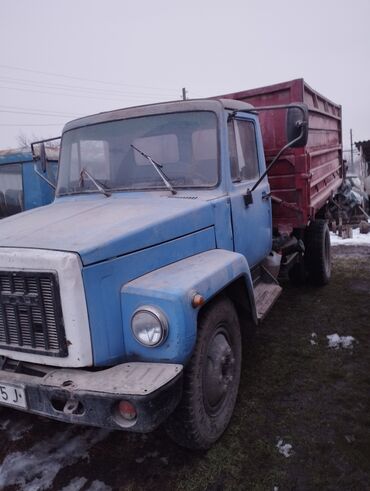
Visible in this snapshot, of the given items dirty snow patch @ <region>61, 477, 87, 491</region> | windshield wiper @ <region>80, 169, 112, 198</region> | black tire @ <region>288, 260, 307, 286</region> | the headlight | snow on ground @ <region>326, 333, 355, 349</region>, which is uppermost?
windshield wiper @ <region>80, 169, 112, 198</region>

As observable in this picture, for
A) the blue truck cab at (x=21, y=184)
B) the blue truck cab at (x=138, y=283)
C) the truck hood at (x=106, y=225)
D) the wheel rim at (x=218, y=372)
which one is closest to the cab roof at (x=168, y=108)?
the blue truck cab at (x=138, y=283)

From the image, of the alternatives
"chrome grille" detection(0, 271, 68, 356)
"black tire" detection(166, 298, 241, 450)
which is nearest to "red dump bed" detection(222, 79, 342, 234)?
"black tire" detection(166, 298, 241, 450)

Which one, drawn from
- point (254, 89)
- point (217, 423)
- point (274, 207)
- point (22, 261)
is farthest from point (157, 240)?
point (254, 89)

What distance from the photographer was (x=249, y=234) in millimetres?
3645

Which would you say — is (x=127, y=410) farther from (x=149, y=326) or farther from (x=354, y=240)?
(x=354, y=240)

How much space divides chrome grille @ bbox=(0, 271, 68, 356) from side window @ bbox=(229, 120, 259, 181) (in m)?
1.85

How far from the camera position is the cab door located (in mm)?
3393

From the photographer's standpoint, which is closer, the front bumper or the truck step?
the front bumper

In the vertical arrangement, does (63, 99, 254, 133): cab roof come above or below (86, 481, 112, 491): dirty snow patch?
above

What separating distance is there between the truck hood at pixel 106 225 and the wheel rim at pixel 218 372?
0.79m

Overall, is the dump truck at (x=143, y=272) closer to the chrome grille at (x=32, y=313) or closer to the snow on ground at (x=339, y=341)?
the chrome grille at (x=32, y=313)

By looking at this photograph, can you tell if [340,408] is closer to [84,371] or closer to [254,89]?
[84,371]

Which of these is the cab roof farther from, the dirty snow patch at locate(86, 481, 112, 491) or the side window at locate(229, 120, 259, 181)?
the dirty snow patch at locate(86, 481, 112, 491)

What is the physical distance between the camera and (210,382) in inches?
103
